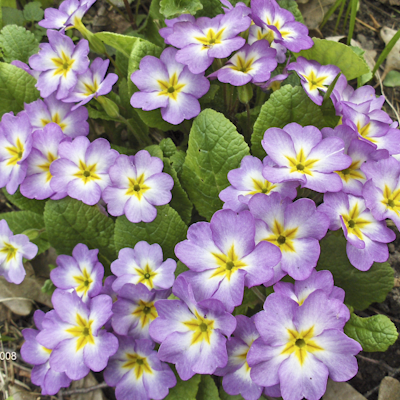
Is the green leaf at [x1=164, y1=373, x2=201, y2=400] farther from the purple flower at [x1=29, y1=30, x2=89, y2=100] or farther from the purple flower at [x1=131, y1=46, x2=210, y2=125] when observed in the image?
the purple flower at [x1=29, y1=30, x2=89, y2=100]

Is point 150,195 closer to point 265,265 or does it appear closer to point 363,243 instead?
point 265,265

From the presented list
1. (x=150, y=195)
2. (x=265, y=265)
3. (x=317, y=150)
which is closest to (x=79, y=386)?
(x=150, y=195)

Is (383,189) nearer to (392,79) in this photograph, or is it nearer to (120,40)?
(392,79)

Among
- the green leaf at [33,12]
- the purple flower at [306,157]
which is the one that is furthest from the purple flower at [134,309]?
the green leaf at [33,12]

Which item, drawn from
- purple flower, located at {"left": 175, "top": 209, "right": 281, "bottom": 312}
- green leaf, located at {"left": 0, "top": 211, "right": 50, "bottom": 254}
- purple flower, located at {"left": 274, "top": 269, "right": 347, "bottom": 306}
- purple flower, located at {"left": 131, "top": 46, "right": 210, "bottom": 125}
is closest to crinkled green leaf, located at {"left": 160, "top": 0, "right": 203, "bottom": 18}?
purple flower, located at {"left": 131, "top": 46, "right": 210, "bottom": 125}

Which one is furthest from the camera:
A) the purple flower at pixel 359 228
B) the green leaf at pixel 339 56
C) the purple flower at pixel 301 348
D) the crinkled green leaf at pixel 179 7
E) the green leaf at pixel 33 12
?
the green leaf at pixel 33 12

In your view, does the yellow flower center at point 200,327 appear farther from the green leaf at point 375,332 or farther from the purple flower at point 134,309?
the green leaf at point 375,332

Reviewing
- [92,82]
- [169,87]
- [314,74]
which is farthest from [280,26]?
[92,82]
